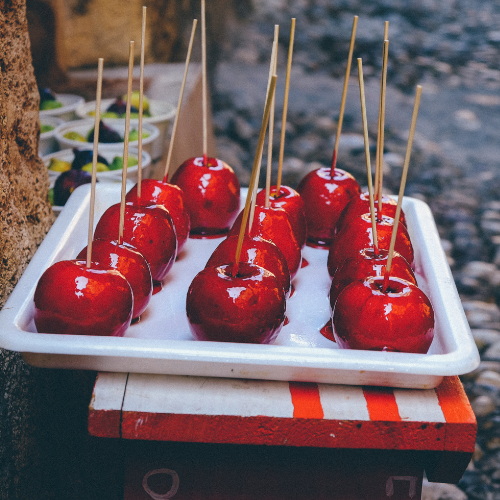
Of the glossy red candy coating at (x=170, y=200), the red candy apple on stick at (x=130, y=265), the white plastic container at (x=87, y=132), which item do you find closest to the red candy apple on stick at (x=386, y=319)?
the red candy apple on stick at (x=130, y=265)

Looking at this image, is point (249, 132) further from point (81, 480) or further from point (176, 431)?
point (176, 431)

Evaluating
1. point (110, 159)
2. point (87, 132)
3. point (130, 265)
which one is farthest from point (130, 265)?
point (87, 132)

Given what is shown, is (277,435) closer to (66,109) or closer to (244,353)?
(244,353)

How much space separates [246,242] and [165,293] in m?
0.21

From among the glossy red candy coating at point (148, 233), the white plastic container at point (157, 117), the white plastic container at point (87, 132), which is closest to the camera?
the glossy red candy coating at point (148, 233)

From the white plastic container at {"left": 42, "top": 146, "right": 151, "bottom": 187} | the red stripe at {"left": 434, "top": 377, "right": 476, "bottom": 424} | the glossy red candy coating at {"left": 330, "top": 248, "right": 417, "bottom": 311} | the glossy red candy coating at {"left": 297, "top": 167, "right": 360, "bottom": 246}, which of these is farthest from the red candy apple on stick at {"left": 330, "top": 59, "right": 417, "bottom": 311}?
the white plastic container at {"left": 42, "top": 146, "right": 151, "bottom": 187}

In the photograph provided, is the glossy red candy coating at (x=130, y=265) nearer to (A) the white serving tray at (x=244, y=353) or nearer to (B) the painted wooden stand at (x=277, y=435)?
(A) the white serving tray at (x=244, y=353)

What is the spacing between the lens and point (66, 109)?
2650mm

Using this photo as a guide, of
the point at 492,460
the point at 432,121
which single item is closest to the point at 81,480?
the point at 492,460

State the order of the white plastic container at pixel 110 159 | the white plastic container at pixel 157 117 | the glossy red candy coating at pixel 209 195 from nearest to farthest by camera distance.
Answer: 1. the glossy red candy coating at pixel 209 195
2. the white plastic container at pixel 110 159
3. the white plastic container at pixel 157 117

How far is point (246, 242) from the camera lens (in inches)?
45.4

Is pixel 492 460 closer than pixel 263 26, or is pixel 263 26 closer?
pixel 492 460

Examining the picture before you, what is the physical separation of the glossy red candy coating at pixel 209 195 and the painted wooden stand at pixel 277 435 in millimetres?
564

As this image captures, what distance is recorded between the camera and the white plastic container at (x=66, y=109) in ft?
8.59
